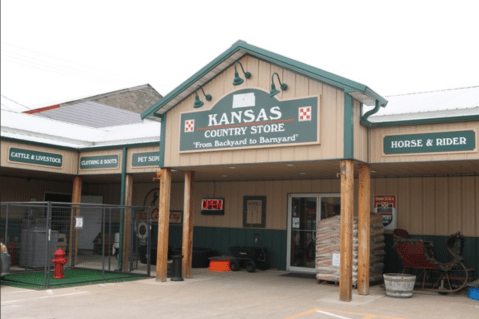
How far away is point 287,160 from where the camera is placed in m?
10.8

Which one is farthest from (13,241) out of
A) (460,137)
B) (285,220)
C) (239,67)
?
(460,137)

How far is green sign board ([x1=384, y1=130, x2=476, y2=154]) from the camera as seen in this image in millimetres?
9664

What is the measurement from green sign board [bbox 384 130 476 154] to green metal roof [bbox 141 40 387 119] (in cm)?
93

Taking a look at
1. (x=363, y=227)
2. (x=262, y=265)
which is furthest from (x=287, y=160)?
(x=262, y=265)

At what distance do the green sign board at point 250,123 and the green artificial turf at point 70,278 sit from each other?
376cm

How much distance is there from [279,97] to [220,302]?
175 inches

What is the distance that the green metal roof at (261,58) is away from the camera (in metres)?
10.1

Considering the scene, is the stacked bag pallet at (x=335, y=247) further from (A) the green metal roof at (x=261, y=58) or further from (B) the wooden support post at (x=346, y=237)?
(A) the green metal roof at (x=261, y=58)

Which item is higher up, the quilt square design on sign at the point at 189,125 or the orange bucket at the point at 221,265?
the quilt square design on sign at the point at 189,125

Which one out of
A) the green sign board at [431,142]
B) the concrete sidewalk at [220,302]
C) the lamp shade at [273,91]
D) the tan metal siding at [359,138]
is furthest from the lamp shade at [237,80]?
the concrete sidewalk at [220,302]

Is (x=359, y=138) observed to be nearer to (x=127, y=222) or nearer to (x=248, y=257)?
(x=248, y=257)

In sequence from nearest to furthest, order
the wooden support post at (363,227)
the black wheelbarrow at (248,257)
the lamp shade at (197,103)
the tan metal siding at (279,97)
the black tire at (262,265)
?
the tan metal siding at (279,97) → the wooden support post at (363,227) → the lamp shade at (197,103) → the black wheelbarrow at (248,257) → the black tire at (262,265)

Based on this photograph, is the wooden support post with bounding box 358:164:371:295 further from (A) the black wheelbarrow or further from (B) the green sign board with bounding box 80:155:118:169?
(B) the green sign board with bounding box 80:155:118:169

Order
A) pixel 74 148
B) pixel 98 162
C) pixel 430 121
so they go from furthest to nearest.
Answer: pixel 74 148 → pixel 98 162 → pixel 430 121
